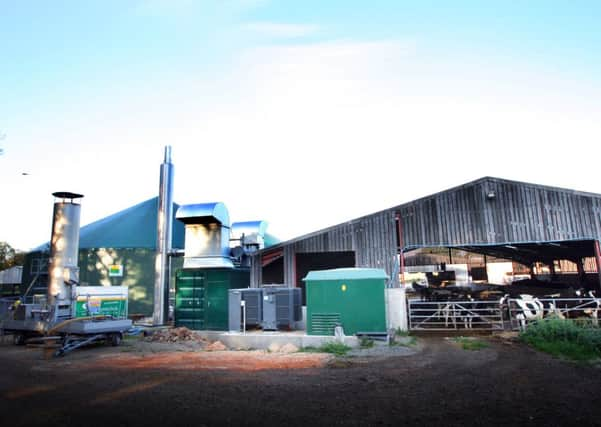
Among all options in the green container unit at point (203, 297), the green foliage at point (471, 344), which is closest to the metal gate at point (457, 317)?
the green foliage at point (471, 344)

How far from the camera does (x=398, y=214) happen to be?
57.9ft

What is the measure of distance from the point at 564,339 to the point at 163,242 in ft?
48.9

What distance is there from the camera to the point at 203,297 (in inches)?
653

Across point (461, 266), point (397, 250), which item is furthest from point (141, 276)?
point (461, 266)

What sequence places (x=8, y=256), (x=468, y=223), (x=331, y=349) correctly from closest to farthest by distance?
(x=331, y=349)
(x=468, y=223)
(x=8, y=256)

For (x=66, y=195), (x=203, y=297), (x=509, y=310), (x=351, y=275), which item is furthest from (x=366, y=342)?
(x=66, y=195)

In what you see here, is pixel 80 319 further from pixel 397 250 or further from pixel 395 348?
pixel 397 250

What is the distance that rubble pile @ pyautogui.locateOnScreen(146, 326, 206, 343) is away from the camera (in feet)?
46.1

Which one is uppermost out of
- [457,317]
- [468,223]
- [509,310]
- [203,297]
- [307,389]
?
[468,223]

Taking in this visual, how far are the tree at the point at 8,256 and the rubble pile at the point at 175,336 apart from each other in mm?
38157

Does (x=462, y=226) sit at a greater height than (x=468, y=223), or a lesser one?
lesser

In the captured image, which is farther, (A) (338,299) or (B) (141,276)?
(B) (141,276)

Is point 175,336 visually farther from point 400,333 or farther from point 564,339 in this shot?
point 564,339

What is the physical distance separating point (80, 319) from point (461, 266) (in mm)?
31838
